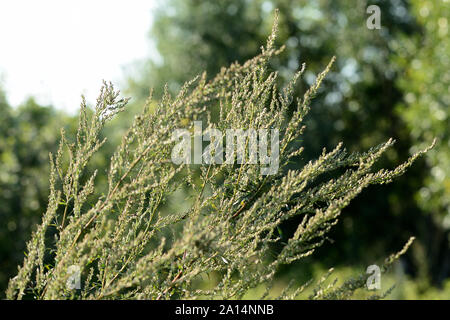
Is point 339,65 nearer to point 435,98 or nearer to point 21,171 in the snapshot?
point 435,98

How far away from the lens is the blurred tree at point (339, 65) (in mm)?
15117

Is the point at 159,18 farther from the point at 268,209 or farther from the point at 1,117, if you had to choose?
the point at 268,209

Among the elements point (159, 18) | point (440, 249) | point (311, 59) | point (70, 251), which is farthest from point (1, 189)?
point (440, 249)

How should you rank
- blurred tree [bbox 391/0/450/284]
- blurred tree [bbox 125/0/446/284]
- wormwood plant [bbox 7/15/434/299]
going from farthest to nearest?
blurred tree [bbox 125/0/446/284] → blurred tree [bbox 391/0/450/284] → wormwood plant [bbox 7/15/434/299]

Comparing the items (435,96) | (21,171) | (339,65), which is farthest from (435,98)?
(21,171)

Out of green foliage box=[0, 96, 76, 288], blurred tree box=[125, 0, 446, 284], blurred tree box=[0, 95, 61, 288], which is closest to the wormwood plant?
green foliage box=[0, 96, 76, 288]

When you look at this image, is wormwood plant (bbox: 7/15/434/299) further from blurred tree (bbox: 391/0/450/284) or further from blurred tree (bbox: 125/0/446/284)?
blurred tree (bbox: 125/0/446/284)

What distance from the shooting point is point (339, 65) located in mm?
16453

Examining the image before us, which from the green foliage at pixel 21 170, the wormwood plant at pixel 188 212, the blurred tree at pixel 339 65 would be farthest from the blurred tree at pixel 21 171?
the wormwood plant at pixel 188 212

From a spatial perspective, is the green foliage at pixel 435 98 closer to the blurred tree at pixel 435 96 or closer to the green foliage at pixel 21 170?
the blurred tree at pixel 435 96

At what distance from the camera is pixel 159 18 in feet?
51.4

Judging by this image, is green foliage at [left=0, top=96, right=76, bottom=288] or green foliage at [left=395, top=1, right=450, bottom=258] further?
green foliage at [left=0, top=96, right=76, bottom=288]

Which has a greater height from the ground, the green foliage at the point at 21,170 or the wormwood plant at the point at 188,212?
the green foliage at the point at 21,170

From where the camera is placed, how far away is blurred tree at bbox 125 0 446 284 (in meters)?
15.1
